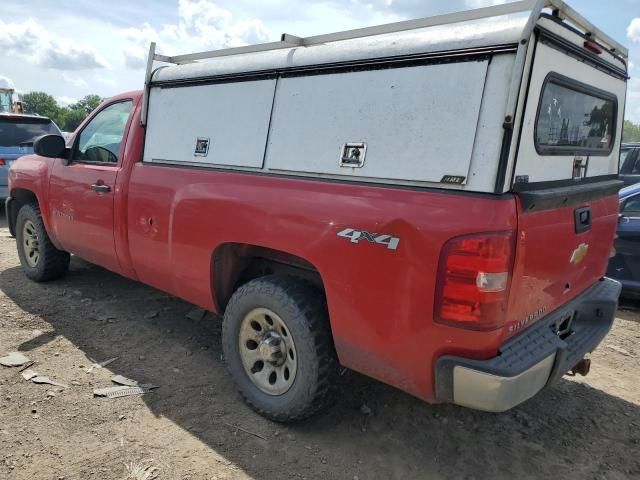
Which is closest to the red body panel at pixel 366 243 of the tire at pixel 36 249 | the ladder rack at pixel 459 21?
the ladder rack at pixel 459 21

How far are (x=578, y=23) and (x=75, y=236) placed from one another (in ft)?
13.1

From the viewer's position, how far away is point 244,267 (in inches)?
125

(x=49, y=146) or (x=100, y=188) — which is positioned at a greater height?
(x=49, y=146)

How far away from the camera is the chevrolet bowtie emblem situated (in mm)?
2680

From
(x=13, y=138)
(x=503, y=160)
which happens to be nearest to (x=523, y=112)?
(x=503, y=160)

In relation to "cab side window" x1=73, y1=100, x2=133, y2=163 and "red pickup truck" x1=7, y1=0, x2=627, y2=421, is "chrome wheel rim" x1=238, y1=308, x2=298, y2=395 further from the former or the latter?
"cab side window" x1=73, y1=100, x2=133, y2=163

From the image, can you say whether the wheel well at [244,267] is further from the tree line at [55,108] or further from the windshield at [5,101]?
the tree line at [55,108]

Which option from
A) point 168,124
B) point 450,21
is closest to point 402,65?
point 450,21

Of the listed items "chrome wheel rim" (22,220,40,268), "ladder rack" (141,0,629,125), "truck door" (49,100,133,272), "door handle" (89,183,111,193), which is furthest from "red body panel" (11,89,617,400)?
"chrome wheel rim" (22,220,40,268)

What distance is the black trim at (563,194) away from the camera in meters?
2.07

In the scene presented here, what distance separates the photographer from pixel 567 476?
258cm

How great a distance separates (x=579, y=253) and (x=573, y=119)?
0.72 meters

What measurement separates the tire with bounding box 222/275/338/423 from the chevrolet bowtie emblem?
1364 mm

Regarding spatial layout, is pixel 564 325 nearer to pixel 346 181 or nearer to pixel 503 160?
pixel 503 160
